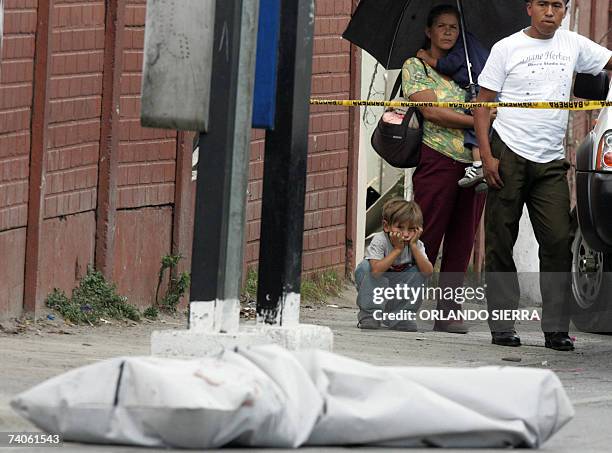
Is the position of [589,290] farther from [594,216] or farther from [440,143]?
[440,143]

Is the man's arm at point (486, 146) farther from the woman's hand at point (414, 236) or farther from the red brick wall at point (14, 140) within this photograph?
the red brick wall at point (14, 140)

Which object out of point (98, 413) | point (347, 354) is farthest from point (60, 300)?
point (98, 413)

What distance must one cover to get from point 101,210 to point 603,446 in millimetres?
4535

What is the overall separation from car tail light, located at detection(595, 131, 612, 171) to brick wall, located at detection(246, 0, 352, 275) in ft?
10.8

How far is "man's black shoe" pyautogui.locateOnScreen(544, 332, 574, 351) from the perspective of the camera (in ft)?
32.8

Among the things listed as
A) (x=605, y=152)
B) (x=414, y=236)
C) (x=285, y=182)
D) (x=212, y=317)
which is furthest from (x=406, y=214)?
(x=212, y=317)

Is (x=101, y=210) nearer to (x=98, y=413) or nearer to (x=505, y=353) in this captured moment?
(x=505, y=353)

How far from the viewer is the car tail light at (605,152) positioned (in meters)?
9.86

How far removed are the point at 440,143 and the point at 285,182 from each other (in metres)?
3.20

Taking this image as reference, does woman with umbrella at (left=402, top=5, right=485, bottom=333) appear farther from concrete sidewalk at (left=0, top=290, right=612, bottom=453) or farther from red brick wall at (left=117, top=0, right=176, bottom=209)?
red brick wall at (left=117, top=0, right=176, bottom=209)

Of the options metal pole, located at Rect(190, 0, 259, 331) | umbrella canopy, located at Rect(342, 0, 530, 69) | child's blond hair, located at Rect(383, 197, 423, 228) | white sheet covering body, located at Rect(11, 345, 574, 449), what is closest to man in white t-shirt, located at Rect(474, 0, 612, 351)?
child's blond hair, located at Rect(383, 197, 423, 228)

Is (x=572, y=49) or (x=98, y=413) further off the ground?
(x=572, y=49)

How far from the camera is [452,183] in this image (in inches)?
411

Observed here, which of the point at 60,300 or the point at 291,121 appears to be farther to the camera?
the point at 60,300
